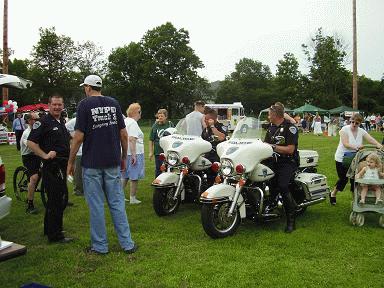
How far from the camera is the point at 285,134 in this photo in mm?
6277

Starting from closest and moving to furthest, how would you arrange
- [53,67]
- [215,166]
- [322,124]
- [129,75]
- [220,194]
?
1. [220,194]
2. [215,166]
3. [322,124]
4. [53,67]
5. [129,75]

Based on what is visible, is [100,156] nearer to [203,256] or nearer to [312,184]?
[203,256]

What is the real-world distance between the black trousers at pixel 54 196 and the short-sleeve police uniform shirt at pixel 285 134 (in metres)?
3.13

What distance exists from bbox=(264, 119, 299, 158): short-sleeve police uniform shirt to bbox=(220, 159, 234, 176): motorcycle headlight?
3.03ft

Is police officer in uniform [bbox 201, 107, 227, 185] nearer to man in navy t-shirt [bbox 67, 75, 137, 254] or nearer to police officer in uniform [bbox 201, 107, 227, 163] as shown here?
police officer in uniform [bbox 201, 107, 227, 163]

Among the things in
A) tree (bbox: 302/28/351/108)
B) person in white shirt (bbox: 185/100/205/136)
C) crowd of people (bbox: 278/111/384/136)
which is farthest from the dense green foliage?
person in white shirt (bbox: 185/100/205/136)

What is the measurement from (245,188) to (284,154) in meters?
0.79

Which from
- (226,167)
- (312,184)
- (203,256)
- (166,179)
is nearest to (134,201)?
(166,179)

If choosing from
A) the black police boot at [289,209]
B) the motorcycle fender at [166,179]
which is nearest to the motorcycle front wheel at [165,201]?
the motorcycle fender at [166,179]

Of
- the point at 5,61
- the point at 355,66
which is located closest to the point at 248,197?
the point at 5,61

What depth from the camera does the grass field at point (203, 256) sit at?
443 cm

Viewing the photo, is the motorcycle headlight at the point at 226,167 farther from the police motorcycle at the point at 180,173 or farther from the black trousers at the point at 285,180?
the police motorcycle at the point at 180,173

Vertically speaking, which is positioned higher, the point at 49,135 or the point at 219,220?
the point at 49,135

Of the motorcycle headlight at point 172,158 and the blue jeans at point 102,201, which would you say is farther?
the motorcycle headlight at point 172,158
